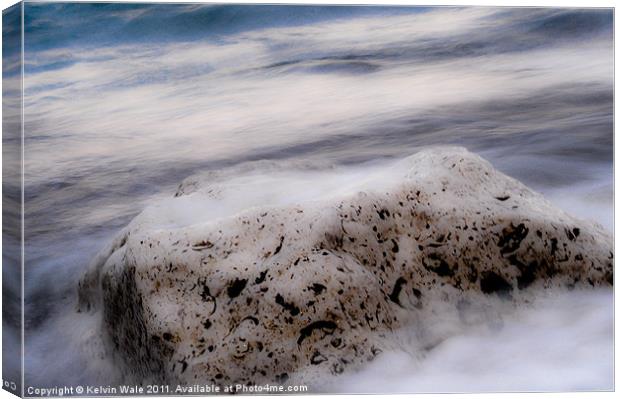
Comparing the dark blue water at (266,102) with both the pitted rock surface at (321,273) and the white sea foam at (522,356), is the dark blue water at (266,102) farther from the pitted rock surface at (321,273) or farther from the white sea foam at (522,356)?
the white sea foam at (522,356)

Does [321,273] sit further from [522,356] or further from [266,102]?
[522,356]

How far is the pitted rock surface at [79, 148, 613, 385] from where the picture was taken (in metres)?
5.55

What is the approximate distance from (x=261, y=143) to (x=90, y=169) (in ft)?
3.15

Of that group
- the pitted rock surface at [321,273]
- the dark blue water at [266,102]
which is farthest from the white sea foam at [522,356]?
the dark blue water at [266,102]

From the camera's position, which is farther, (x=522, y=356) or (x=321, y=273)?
(x=522, y=356)

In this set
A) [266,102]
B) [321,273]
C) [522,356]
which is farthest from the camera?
[266,102]

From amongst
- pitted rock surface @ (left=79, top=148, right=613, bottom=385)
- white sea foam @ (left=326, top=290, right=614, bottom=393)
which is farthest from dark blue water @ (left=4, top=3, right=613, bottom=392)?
white sea foam @ (left=326, top=290, right=614, bottom=393)

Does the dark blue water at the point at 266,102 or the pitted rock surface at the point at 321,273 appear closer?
the pitted rock surface at the point at 321,273

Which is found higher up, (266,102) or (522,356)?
(266,102)

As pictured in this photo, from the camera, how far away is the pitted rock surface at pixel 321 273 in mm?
5551

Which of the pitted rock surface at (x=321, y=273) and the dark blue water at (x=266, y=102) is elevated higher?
the dark blue water at (x=266, y=102)

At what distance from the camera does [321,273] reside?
557 cm

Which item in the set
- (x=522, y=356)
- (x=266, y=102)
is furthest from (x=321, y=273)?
(x=522, y=356)

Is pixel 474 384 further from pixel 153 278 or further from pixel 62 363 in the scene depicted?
pixel 62 363
